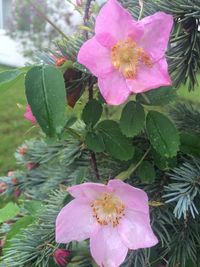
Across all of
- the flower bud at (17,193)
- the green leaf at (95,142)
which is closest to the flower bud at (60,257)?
the green leaf at (95,142)

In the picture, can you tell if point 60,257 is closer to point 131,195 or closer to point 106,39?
point 131,195

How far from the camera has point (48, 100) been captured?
0.47 meters

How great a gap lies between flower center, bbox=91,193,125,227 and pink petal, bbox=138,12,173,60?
6.0 inches

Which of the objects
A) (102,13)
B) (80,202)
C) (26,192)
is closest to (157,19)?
(102,13)

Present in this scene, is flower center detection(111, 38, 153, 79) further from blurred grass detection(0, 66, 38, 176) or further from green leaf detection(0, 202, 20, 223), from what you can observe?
blurred grass detection(0, 66, 38, 176)

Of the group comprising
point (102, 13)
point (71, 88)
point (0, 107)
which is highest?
point (102, 13)

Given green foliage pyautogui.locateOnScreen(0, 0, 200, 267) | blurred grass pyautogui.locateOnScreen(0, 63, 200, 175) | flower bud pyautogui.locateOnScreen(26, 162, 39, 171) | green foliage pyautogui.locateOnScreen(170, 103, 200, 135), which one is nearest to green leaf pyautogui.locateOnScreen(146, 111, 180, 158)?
green foliage pyautogui.locateOnScreen(0, 0, 200, 267)

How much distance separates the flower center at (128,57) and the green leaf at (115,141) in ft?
0.36

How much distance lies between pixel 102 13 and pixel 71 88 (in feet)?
0.39

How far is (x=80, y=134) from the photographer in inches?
24.0

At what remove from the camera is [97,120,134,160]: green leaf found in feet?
1.85

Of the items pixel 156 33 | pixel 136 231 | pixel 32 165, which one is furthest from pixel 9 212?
pixel 156 33

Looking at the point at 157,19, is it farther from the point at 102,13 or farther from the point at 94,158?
the point at 94,158

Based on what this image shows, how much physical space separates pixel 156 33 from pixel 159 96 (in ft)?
0.29
